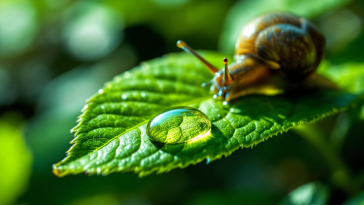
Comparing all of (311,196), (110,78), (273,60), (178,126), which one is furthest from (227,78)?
(110,78)

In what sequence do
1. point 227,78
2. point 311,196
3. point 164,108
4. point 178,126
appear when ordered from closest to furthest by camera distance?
point 178,126 → point 164,108 → point 227,78 → point 311,196

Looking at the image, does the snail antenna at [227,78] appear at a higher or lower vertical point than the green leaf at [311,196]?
higher

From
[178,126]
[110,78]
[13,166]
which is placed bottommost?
[13,166]

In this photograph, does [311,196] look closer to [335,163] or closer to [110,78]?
[335,163]

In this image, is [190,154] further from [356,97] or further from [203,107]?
[356,97]

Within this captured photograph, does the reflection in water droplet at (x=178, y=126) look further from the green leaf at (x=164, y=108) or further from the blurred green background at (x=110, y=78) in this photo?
the blurred green background at (x=110, y=78)

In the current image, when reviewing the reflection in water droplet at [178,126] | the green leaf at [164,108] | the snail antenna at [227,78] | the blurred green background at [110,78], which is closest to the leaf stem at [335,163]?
the blurred green background at [110,78]
